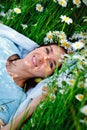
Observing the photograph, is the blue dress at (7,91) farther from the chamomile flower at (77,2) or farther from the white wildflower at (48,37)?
the chamomile flower at (77,2)

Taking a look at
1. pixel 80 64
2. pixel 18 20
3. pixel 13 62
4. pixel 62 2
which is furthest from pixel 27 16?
pixel 80 64

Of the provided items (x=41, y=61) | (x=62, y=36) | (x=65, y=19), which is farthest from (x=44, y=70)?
(x=65, y=19)

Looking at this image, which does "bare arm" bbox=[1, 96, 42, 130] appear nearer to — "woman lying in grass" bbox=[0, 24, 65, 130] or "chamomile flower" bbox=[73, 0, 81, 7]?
"woman lying in grass" bbox=[0, 24, 65, 130]

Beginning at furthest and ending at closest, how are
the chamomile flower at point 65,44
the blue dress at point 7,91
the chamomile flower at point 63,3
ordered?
the chamomile flower at point 63,3 → the chamomile flower at point 65,44 → the blue dress at point 7,91

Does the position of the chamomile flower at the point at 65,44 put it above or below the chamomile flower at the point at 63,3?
below

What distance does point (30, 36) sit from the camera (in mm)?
3766

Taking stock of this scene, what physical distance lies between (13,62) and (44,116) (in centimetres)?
117

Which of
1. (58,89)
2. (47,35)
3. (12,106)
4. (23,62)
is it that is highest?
(47,35)

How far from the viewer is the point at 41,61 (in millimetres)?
3164

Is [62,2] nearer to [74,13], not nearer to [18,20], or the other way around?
[74,13]

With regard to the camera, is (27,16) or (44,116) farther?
(27,16)

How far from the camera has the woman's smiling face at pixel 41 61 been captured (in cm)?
315

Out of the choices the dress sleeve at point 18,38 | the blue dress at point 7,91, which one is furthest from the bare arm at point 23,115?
the dress sleeve at point 18,38

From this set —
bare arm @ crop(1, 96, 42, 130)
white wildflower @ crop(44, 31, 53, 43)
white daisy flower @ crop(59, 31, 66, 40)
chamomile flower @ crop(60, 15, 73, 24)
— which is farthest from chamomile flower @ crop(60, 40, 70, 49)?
bare arm @ crop(1, 96, 42, 130)
